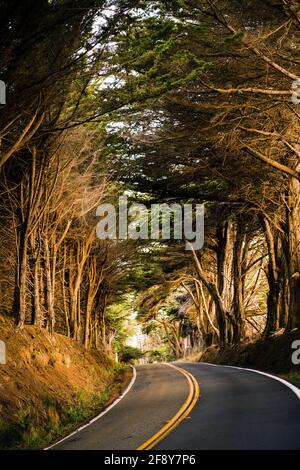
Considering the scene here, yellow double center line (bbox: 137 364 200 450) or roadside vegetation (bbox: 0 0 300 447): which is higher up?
roadside vegetation (bbox: 0 0 300 447)

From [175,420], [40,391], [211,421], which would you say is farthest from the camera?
[40,391]

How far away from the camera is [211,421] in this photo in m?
11.2

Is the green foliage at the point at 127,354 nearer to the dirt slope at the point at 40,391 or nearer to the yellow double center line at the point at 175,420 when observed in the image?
the dirt slope at the point at 40,391

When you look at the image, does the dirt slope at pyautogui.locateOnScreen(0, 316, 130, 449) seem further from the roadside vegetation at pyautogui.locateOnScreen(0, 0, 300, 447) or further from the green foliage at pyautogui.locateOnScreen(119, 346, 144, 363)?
the green foliage at pyautogui.locateOnScreen(119, 346, 144, 363)

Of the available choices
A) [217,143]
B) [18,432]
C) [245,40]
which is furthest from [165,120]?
[18,432]

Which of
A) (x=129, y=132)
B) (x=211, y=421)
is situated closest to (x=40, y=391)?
(x=211, y=421)

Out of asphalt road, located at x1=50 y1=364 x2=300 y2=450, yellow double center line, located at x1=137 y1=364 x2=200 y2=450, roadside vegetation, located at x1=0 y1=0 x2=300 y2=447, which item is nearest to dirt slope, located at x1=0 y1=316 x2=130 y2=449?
roadside vegetation, located at x1=0 y1=0 x2=300 y2=447

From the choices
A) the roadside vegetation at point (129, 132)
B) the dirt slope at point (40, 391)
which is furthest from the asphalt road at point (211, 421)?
the roadside vegetation at point (129, 132)

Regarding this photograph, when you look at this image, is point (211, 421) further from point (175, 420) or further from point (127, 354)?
point (127, 354)

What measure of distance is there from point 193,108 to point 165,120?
6.24 feet

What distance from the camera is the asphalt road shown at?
9200mm

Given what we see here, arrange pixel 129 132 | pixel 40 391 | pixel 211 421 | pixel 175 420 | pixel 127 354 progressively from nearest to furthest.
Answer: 1. pixel 211 421
2. pixel 175 420
3. pixel 40 391
4. pixel 129 132
5. pixel 127 354

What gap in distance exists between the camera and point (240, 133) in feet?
60.4

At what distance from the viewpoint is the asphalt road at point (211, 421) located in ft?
30.2
